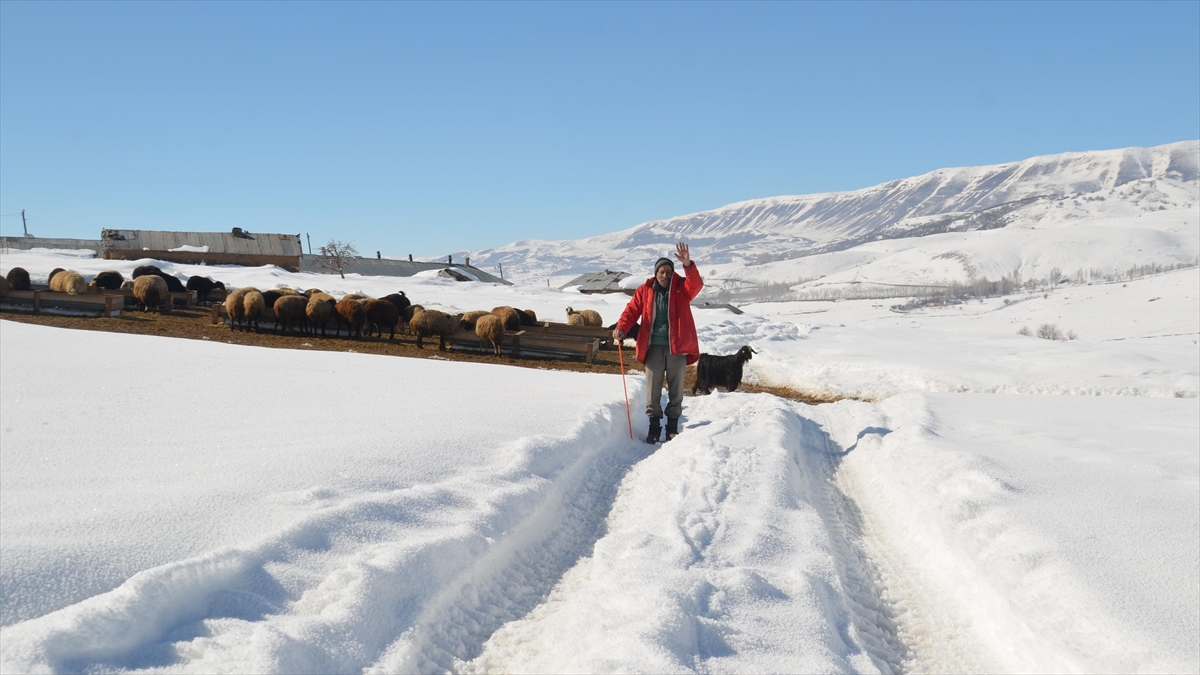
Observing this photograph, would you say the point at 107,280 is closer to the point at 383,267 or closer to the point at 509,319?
the point at 509,319

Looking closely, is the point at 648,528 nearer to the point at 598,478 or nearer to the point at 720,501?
the point at 720,501

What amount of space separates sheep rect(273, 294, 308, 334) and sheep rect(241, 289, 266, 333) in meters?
0.37

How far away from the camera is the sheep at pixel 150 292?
2006 centimetres

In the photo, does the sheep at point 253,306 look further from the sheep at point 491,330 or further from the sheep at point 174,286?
the sheep at point 174,286

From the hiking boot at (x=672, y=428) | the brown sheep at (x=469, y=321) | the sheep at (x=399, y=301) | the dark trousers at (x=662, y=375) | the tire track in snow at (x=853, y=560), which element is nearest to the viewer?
the tire track in snow at (x=853, y=560)

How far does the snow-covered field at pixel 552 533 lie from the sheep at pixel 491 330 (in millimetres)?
6095

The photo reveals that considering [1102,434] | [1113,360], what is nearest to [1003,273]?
[1113,360]

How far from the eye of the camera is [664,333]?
27.6ft

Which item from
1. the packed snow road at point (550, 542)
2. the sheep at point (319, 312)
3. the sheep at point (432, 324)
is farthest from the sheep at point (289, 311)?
the packed snow road at point (550, 542)

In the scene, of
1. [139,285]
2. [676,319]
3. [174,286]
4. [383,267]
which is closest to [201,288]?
[174,286]

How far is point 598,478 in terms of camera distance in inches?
270

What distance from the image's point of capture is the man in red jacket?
328 inches

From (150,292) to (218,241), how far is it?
42148 millimetres

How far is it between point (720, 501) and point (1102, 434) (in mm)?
5765
